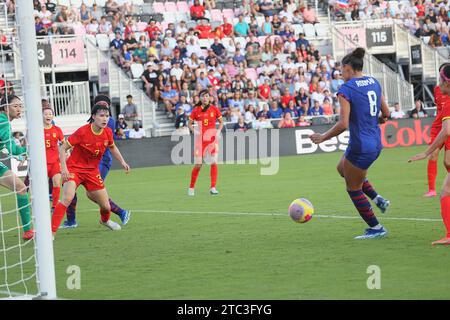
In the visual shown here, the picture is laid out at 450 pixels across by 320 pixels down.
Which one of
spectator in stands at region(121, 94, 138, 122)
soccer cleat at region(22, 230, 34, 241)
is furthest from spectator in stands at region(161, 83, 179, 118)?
soccer cleat at region(22, 230, 34, 241)

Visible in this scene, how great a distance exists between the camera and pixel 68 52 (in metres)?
29.1

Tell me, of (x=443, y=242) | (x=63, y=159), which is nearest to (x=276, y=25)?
(x=63, y=159)

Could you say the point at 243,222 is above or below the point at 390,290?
below

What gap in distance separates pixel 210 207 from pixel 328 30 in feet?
66.4

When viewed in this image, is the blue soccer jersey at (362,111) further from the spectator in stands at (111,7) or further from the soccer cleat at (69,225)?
the spectator in stands at (111,7)

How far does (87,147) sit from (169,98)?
57.5ft

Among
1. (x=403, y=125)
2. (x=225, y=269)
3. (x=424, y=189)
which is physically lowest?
(x=403, y=125)

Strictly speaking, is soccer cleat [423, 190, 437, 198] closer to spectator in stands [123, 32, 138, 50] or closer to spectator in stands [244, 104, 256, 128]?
spectator in stands [244, 104, 256, 128]

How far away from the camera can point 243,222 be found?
1320 centimetres

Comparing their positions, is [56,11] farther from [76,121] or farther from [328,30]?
[328,30]

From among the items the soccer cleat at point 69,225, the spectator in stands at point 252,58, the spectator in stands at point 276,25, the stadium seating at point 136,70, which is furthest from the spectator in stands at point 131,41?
the soccer cleat at point 69,225

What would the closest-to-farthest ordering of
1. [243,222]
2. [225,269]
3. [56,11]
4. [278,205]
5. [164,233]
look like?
[225,269]
[164,233]
[243,222]
[278,205]
[56,11]

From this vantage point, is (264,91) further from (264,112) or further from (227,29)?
(227,29)

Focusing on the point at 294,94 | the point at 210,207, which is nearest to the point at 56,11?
the point at 294,94
